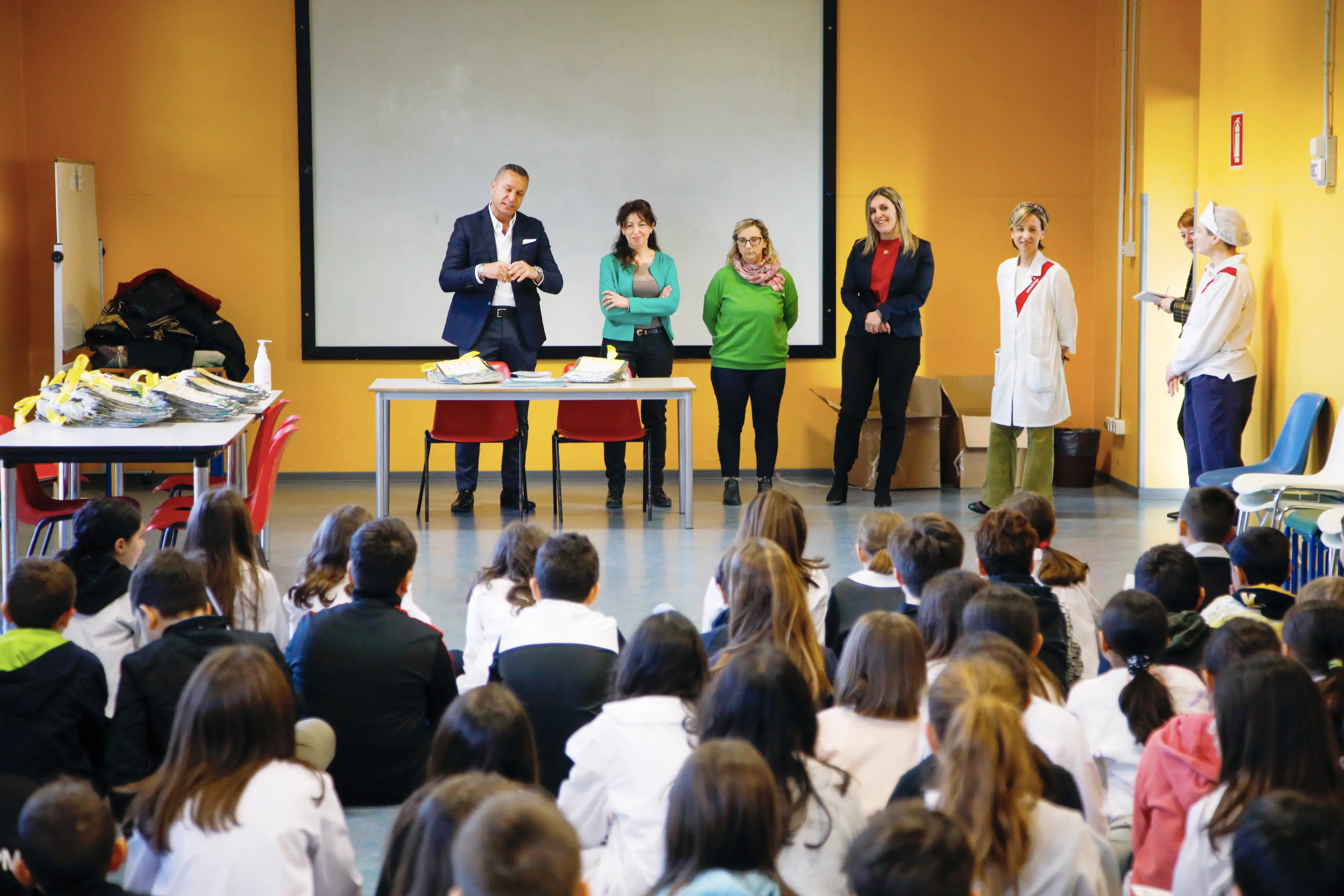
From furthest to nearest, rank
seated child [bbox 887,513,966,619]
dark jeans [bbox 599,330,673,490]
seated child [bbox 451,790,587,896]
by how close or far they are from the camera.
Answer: dark jeans [bbox 599,330,673,490] → seated child [bbox 887,513,966,619] → seated child [bbox 451,790,587,896]

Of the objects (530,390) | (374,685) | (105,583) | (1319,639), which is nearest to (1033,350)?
(530,390)

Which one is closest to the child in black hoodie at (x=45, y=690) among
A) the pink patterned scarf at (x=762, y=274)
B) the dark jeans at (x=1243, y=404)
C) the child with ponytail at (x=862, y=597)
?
the child with ponytail at (x=862, y=597)

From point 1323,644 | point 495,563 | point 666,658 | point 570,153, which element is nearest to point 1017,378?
point 570,153

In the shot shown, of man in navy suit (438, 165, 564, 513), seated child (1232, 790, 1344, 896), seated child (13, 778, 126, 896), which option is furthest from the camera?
Result: man in navy suit (438, 165, 564, 513)

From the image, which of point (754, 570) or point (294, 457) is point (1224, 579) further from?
point (294, 457)

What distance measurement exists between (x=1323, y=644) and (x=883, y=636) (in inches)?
31.7

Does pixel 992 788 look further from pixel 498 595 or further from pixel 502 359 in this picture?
pixel 502 359

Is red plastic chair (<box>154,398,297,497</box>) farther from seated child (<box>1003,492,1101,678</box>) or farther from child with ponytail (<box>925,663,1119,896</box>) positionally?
child with ponytail (<box>925,663,1119,896</box>)

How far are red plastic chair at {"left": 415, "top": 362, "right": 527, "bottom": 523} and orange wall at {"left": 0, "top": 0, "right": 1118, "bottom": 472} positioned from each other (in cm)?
147

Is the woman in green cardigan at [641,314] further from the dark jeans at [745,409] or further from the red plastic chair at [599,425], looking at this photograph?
the dark jeans at [745,409]

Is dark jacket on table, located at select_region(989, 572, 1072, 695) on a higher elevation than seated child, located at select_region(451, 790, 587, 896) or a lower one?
lower

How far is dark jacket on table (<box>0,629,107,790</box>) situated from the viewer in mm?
2488

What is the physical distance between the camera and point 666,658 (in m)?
2.20

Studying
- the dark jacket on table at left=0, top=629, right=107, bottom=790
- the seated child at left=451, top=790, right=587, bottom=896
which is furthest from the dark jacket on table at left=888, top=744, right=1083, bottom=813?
the dark jacket on table at left=0, top=629, right=107, bottom=790
